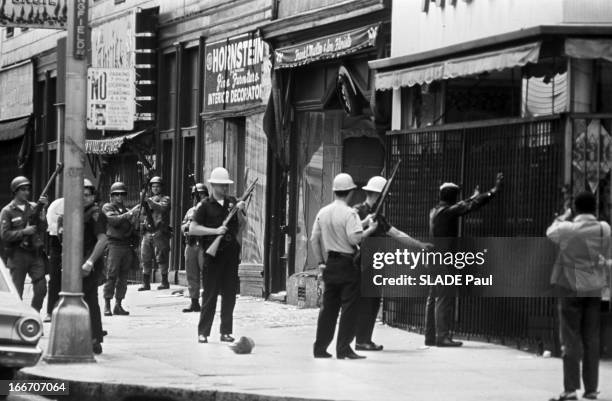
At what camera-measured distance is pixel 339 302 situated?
52.1 feet

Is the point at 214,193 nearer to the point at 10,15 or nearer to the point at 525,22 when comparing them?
the point at 525,22

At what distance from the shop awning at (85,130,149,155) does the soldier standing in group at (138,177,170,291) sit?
2517 mm

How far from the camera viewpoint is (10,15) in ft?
96.0

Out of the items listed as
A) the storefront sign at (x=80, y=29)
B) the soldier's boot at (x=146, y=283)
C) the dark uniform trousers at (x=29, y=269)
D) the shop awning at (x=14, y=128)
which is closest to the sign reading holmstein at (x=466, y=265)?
the storefront sign at (x=80, y=29)

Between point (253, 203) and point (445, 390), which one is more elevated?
point (253, 203)

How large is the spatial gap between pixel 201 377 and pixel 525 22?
5360 mm

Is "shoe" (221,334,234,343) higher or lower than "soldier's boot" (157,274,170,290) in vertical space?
lower

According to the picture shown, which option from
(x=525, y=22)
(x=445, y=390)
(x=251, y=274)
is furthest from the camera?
(x=251, y=274)

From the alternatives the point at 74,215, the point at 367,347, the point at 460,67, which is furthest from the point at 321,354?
the point at 460,67

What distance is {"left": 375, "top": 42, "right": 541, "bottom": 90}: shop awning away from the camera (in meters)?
15.8

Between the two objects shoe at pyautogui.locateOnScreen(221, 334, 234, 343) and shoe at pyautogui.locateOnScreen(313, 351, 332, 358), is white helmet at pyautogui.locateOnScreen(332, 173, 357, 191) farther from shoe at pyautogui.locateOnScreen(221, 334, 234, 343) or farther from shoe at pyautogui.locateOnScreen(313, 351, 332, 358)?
shoe at pyautogui.locateOnScreen(221, 334, 234, 343)

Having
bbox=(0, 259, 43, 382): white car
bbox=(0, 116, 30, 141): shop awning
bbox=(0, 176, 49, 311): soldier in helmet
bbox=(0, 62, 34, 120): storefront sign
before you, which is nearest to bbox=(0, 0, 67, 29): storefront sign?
bbox=(0, 176, 49, 311): soldier in helmet

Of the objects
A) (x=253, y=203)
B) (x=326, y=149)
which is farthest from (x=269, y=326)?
(x=253, y=203)

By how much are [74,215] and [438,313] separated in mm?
4300
